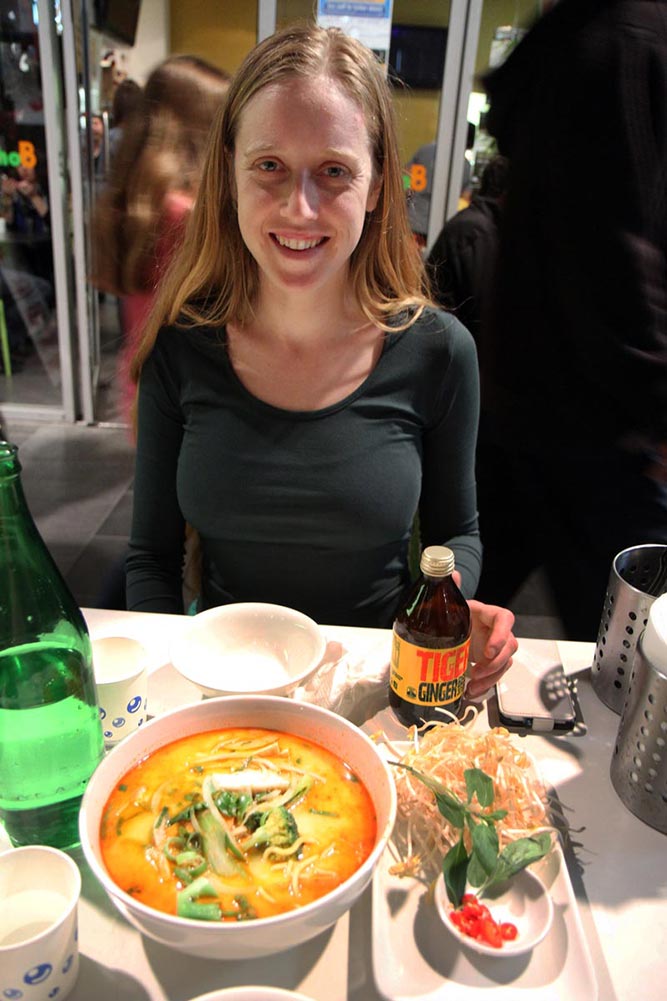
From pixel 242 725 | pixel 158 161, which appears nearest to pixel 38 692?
pixel 242 725

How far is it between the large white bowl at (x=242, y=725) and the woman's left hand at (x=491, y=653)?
31 centimetres

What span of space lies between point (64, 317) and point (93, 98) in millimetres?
1126

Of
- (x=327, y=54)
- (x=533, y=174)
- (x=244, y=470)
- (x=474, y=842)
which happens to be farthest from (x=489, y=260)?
(x=474, y=842)

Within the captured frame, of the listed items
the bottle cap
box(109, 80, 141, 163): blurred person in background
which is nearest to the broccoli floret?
the bottle cap

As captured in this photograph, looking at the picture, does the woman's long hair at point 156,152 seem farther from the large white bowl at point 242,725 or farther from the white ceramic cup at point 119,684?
the large white bowl at point 242,725

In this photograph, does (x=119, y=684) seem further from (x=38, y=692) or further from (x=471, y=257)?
(x=471, y=257)

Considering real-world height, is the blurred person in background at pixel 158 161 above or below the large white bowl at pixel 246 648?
above

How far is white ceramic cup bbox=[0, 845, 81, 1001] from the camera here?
608 mm

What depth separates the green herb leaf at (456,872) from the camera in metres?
0.72

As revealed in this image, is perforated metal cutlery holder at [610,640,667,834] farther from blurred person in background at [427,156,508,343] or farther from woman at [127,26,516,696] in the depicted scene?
blurred person in background at [427,156,508,343]

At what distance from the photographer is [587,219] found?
1.48m

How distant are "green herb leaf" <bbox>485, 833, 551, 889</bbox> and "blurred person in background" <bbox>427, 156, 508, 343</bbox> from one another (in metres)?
1.49

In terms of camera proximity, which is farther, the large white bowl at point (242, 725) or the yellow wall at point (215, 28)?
the yellow wall at point (215, 28)

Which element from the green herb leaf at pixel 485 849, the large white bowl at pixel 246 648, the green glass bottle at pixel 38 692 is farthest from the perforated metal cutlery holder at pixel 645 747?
the green glass bottle at pixel 38 692
